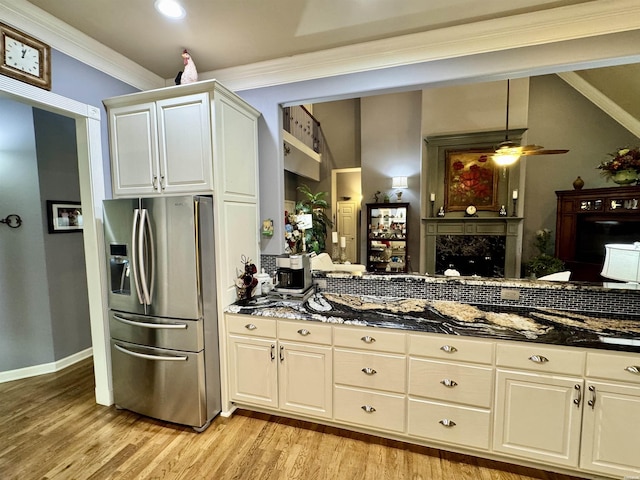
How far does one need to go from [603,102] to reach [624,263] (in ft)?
17.3

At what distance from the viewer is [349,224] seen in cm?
822

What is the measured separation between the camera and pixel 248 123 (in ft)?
8.33

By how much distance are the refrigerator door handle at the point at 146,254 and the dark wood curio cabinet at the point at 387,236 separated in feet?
16.2

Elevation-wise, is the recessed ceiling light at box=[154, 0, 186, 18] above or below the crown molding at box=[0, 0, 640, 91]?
above

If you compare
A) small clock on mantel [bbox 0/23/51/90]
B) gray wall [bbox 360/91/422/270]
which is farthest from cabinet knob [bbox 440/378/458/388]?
gray wall [bbox 360/91/422/270]

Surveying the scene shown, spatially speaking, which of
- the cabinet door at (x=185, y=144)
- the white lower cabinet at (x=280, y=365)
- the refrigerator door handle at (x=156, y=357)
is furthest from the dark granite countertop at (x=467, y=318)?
the cabinet door at (x=185, y=144)

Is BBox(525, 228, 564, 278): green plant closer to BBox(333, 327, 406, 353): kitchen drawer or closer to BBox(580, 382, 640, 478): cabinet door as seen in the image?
BBox(580, 382, 640, 478): cabinet door

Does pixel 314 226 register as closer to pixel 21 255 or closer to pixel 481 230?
pixel 481 230

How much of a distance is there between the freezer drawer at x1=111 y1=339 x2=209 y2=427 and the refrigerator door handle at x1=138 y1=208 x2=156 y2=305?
1.54 feet

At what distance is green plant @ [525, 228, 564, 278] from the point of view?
16.6 ft

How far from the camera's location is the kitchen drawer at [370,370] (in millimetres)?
1898

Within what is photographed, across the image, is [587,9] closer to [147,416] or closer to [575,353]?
[575,353]

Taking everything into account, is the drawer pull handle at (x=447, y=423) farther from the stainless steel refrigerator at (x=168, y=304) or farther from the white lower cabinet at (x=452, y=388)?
the stainless steel refrigerator at (x=168, y=304)

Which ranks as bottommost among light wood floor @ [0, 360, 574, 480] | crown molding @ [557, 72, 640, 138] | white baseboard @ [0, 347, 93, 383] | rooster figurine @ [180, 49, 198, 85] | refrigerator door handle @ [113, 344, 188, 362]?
light wood floor @ [0, 360, 574, 480]
